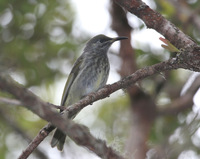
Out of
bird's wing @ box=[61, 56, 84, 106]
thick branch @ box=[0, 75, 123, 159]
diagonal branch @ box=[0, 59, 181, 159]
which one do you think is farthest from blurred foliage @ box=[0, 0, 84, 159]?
thick branch @ box=[0, 75, 123, 159]

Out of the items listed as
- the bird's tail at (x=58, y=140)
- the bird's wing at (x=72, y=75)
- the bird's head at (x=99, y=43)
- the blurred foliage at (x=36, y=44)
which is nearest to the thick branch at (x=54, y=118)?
the bird's tail at (x=58, y=140)

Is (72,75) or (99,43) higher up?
(99,43)

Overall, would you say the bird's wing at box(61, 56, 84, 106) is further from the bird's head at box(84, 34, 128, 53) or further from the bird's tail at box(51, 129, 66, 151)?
the bird's tail at box(51, 129, 66, 151)

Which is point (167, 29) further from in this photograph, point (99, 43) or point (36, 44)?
point (36, 44)

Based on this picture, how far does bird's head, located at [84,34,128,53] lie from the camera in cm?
635

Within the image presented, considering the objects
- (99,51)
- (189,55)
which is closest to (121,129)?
(99,51)

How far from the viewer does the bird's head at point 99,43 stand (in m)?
6.35

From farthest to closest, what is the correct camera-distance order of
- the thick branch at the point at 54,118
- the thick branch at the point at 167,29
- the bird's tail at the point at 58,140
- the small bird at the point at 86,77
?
the small bird at the point at 86,77 < the bird's tail at the point at 58,140 < the thick branch at the point at 167,29 < the thick branch at the point at 54,118

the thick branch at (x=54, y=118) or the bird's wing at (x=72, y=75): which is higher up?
the bird's wing at (x=72, y=75)

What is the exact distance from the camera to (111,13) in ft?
21.4

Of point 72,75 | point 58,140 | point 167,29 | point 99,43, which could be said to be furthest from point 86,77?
point 167,29

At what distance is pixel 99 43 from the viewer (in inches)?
256

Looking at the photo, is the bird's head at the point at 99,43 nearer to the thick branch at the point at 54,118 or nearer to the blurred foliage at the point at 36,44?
the blurred foliage at the point at 36,44

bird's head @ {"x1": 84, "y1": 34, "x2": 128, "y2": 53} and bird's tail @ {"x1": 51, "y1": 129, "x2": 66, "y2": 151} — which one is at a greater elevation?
bird's head @ {"x1": 84, "y1": 34, "x2": 128, "y2": 53}
